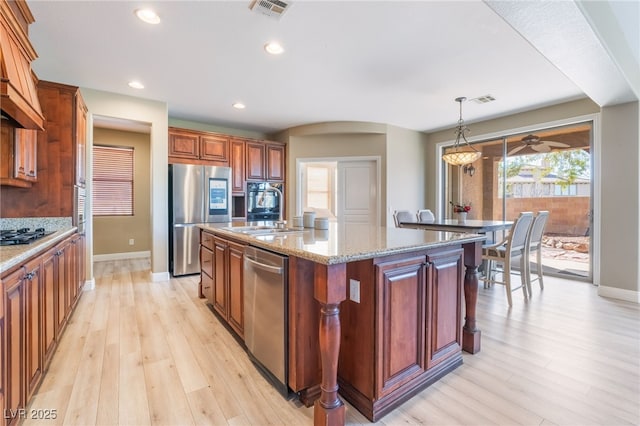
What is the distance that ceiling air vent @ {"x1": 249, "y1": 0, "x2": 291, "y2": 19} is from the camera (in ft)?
7.14

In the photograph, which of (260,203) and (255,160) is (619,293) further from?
(255,160)

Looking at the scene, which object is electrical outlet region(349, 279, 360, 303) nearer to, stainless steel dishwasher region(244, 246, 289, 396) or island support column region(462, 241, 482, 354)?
stainless steel dishwasher region(244, 246, 289, 396)

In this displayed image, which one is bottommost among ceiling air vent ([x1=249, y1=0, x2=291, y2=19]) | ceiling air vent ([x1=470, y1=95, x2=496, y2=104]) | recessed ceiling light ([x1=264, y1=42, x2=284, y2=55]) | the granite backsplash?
the granite backsplash

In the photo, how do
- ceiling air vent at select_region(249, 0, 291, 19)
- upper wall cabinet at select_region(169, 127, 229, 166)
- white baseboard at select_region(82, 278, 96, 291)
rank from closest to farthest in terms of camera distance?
ceiling air vent at select_region(249, 0, 291, 19)
white baseboard at select_region(82, 278, 96, 291)
upper wall cabinet at select_region(169, 127, 229, 166)

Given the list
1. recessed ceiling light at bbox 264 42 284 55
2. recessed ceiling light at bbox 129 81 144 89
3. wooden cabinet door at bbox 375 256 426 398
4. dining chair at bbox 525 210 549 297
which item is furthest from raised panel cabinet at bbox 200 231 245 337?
dining chair at bbox 525 210 549 297

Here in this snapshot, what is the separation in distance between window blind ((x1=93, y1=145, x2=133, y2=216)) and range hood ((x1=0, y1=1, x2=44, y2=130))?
12.7 ft

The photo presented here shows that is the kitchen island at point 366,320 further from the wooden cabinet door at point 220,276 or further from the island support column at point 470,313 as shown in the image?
the wooden cabinet door at point 220,276

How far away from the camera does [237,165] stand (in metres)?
5.29

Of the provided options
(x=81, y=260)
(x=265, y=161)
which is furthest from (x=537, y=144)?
(x=81, y=260)

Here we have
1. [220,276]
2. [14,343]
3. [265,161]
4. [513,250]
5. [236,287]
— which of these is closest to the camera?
[14,343]

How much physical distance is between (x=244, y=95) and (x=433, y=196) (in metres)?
4.19

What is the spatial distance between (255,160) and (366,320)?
176 inches

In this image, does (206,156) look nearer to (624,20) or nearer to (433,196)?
(433,196)

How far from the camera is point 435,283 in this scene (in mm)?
1804
